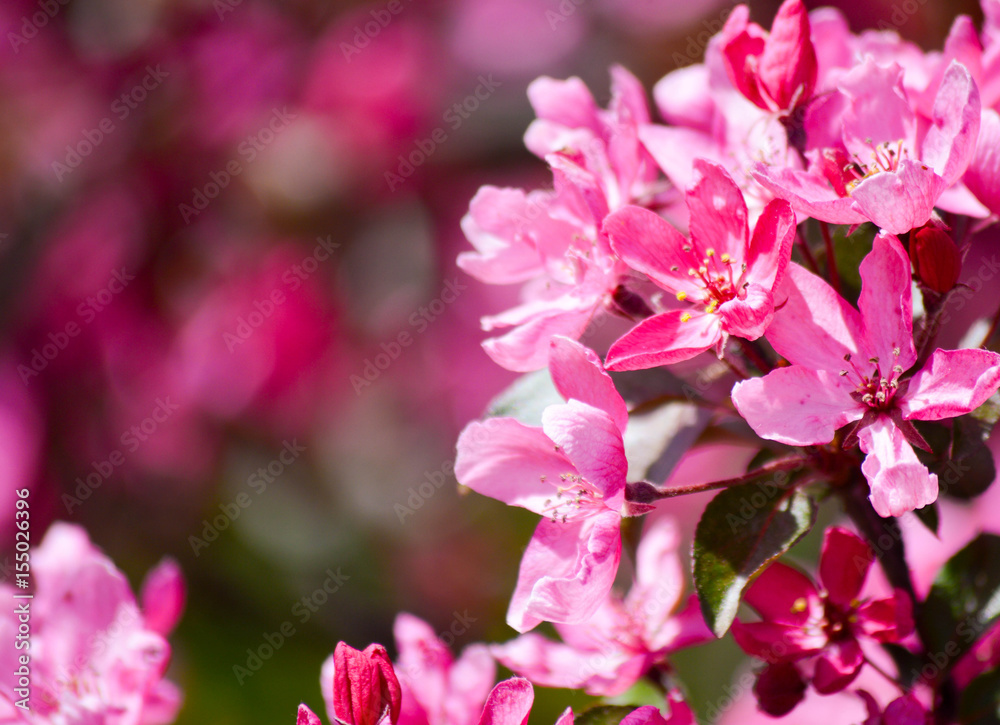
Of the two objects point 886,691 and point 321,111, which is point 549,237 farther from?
point 321,111

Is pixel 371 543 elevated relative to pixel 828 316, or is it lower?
lower

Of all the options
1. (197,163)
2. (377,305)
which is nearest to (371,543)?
(377,305)

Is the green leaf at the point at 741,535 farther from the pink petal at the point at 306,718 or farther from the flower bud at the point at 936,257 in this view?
the pink petal at the point at 306,718

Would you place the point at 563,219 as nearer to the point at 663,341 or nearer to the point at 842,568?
the point at 663,341

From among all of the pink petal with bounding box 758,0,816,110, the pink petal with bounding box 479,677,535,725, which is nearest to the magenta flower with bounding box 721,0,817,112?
the pink petal with bounding box 758,0,816,110

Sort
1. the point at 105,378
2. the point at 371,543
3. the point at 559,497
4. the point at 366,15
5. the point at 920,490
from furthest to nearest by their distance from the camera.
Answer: the point at 366,15, the point at 371,543, the point at 105,378, the point at 559,497, the point at 920,490

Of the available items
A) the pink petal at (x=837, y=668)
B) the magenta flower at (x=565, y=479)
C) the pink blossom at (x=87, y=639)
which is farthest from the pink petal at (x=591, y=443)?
the pink blossom at (x=87, y=639)

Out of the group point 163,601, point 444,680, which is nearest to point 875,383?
point 444,680

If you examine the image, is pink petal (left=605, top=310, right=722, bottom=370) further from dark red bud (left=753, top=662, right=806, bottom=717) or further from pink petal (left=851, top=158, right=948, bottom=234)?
dark red bud (left=753, top=662, right=806, bottom=717)

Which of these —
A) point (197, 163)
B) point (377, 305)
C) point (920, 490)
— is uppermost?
point (197, 163)
